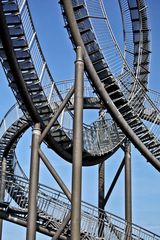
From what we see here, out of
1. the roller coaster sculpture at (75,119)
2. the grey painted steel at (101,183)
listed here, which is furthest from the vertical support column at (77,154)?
the grey painted steel at (101,183)

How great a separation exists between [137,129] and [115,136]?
2236 millimetres

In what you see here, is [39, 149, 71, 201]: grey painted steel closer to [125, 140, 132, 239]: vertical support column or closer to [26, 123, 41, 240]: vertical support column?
[26, 123, 41, 240]: vertical support column

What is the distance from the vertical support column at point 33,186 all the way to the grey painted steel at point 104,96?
184 cm

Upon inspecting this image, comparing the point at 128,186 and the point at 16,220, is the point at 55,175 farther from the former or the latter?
the point at 128,186

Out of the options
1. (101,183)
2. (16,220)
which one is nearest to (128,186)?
(101,183)

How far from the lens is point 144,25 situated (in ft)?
52.3

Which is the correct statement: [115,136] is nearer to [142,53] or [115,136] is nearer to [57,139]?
[57,139]

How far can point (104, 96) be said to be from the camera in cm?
1123

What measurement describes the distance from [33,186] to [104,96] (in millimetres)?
2775

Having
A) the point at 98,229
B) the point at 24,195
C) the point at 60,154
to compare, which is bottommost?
the point at 98,229

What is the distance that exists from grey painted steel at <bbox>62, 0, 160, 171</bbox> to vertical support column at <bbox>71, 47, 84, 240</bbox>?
482 millimetres

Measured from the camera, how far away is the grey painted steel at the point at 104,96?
10289mm

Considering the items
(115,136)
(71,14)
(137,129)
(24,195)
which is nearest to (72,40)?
(71,14)

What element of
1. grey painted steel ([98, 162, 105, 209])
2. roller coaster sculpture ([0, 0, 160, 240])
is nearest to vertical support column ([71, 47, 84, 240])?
roller coaster sculpture ([0, 0, 160, 240])
